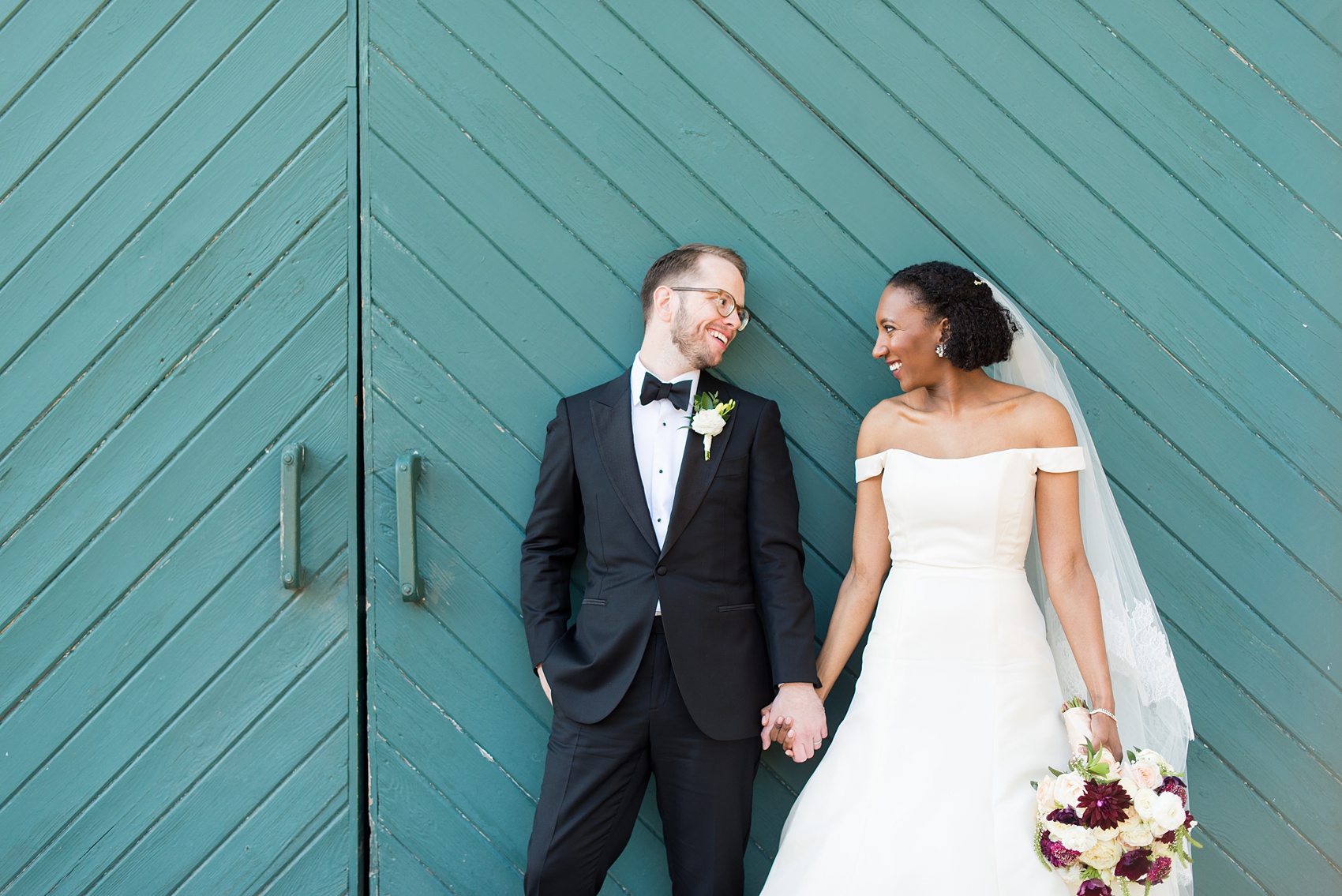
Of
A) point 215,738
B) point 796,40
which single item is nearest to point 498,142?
point 796,40

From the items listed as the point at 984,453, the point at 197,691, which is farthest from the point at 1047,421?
the point at 197,691

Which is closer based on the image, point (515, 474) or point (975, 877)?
point (975, 877)

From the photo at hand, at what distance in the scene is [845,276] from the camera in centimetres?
248

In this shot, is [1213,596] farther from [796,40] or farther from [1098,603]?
[796,40]

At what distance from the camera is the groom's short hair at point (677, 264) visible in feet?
7.59

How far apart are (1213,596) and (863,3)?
1827mm

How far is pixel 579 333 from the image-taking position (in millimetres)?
2496

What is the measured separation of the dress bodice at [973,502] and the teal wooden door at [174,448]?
1.47 m

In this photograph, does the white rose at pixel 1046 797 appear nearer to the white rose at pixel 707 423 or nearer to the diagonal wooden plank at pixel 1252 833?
the diagonal wooden plank at pixel 1252 833

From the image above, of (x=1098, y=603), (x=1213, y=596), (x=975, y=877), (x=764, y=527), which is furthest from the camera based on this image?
(x=1213, y=596)

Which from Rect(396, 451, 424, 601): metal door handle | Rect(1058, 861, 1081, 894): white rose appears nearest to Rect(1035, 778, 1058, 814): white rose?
Rect(1058, 861, 1081, 894): white rose

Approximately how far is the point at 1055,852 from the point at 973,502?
0.71m

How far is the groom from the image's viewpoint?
2127 mm

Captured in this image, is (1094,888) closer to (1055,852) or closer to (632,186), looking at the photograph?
(1055,852)
